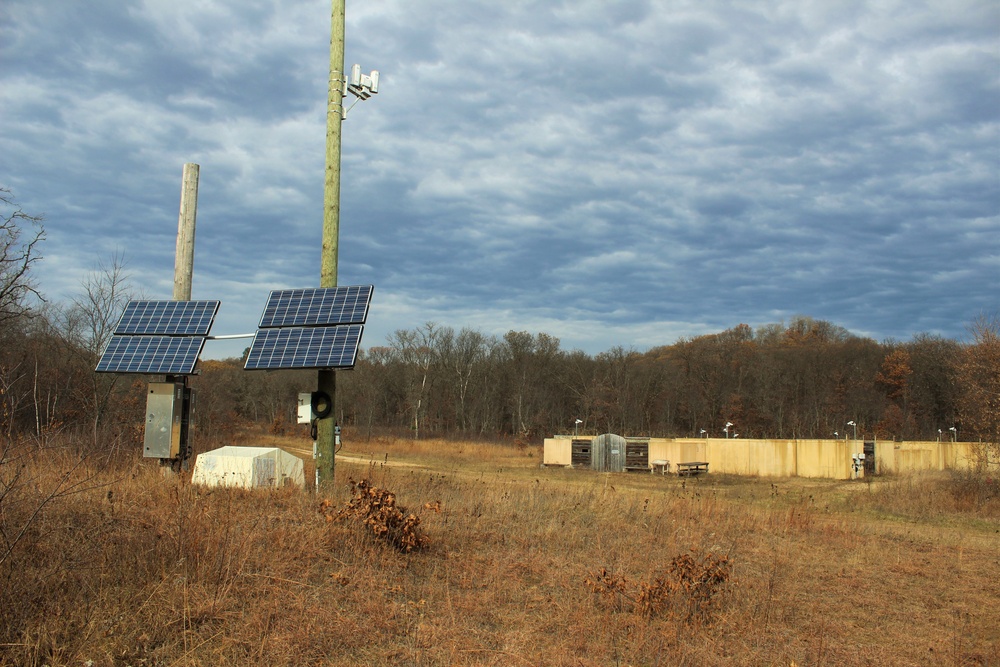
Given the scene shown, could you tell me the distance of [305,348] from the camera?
10.2 meters

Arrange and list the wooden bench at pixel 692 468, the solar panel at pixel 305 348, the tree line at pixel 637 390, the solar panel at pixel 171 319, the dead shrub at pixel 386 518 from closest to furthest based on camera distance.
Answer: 1. the dead shrub at pixel 386 518
2. the solar panel at pixel 305 348
3. the solar panel at pixel 171 319
4. the wooden bench at pixel 692 468
5. the tree line at pixel 637 390

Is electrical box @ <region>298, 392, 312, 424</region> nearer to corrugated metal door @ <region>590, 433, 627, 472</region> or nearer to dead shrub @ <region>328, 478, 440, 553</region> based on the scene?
dead shrub @ <region>328, 478, 440, 553</region>

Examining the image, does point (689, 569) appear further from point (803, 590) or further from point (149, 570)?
point (149, 570)

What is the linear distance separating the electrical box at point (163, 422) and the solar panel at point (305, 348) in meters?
1.42

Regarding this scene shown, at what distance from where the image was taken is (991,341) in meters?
22.3

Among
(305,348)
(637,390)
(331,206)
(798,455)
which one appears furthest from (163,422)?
(637,390)

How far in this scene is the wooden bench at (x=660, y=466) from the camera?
3591cm

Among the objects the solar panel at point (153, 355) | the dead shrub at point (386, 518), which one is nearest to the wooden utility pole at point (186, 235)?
the solar panel at point (153, 355)

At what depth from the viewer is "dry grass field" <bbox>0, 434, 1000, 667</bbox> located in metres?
5.21

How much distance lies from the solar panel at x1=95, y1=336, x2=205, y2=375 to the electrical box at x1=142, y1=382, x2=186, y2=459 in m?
0.28

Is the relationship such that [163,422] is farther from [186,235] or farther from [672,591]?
[672,591]

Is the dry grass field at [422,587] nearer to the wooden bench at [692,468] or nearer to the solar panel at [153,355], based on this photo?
the solar panel at [153,355]

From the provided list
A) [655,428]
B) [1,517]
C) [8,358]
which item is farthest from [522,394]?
[1,517]

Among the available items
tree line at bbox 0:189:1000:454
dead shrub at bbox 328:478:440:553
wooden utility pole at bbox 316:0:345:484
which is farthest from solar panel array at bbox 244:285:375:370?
tree line at bbox 0:189:1000:454
